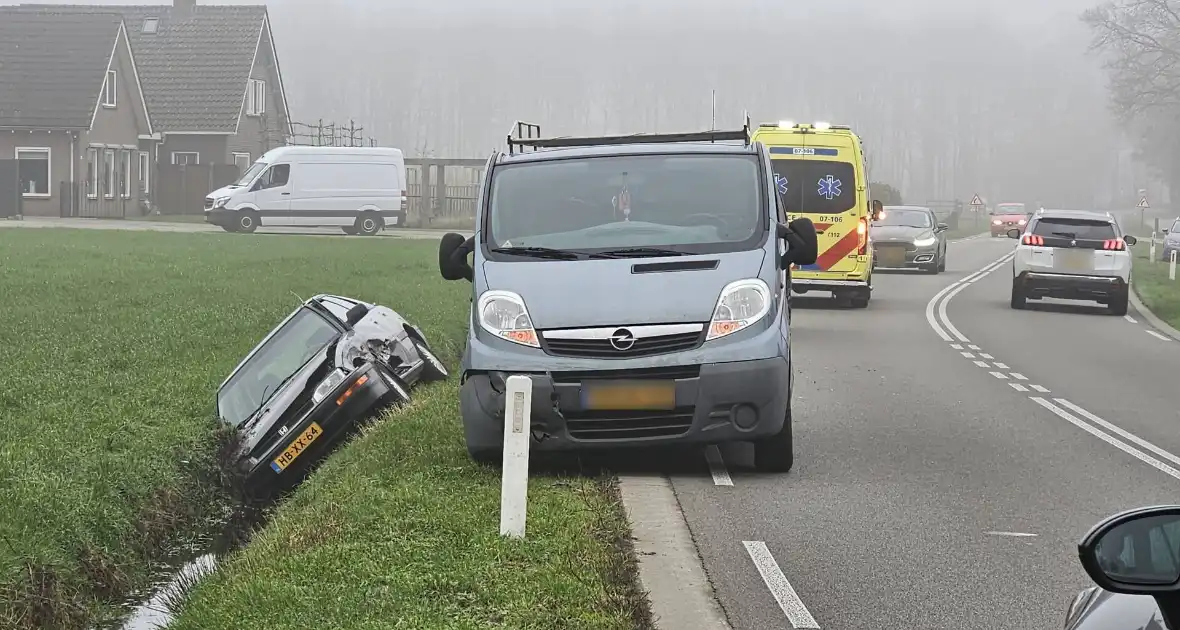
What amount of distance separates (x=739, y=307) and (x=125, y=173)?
48560 mm

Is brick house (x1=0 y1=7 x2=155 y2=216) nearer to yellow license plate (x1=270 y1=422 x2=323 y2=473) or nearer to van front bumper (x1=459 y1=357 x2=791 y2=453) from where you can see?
yellow license plate (x1=270 y1=422 x2=323 y2=473)

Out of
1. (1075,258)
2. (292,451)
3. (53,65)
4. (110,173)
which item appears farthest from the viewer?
(110,173)

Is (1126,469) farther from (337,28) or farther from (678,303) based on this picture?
(337,28)

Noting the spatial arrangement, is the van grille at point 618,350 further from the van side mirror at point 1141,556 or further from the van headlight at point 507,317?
the van side mirror at point 1141,556

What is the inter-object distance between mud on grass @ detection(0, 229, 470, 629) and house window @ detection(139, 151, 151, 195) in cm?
2991

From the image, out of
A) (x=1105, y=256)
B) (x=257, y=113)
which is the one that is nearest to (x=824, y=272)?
(x=1105, y=256)

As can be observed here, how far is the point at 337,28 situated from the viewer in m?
135

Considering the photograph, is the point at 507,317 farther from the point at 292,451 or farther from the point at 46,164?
the point at 46,164

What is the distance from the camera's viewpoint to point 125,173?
5466 centimetres

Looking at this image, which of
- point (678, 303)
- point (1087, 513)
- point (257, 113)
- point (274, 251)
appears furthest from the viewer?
point (257, 113)

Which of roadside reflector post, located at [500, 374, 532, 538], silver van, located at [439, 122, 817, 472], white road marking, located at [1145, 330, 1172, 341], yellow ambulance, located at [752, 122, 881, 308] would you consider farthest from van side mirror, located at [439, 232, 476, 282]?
white road marking, located at [1145, 330, 1172, 341]

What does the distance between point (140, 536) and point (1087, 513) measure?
201 inches

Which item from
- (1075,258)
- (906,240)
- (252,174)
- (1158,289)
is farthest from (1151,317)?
(252,174)

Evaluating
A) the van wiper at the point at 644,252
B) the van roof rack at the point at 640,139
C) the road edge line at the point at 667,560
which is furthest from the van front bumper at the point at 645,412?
the van roof rack at the point at 640,139
